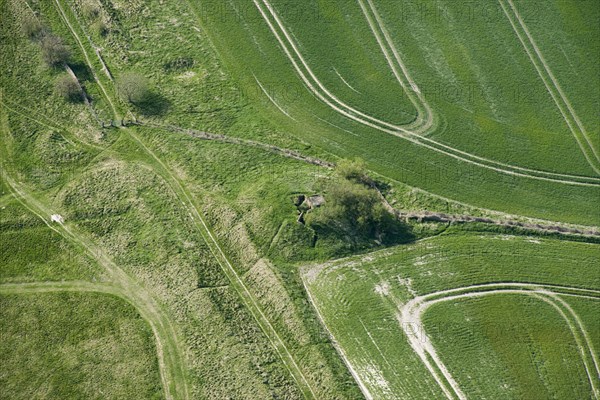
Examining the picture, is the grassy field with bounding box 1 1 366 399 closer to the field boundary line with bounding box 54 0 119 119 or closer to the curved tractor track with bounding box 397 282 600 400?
the field boundary line with bounding box 54 0 119 119

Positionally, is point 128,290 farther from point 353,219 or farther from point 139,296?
point 353,219

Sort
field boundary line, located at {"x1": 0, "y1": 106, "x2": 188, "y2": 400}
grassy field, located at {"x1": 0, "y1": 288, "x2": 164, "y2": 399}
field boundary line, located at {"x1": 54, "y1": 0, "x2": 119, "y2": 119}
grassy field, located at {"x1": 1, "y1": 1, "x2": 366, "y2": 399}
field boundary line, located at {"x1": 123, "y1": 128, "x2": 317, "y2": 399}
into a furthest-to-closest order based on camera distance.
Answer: field boundary line, located at {"x1": 54, "y1": 0, "x2": 119, "y2": 119} < field boundary line, located at {"x1": 0, "y1": 106, "x2": 188, "y2": 400} < grassy field, located at {"x1": 1, "y1": 1, "x2": 366, "y2": 399} < grassy field, located at {"x1": 0, "y1": 288, "x2": 164, "y2": 399} < field boundary line, located at {"x1": 123, "y1": 128, "x2": 317, "y2": 399}

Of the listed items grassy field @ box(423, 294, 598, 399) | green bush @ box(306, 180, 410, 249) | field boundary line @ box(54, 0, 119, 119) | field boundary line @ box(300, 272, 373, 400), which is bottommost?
grassy field @ box(423, 294, 598, 399)

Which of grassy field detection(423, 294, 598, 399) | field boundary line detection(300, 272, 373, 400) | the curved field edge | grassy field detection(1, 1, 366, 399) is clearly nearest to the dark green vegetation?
grassy field detection(1, 1, 366, 399)

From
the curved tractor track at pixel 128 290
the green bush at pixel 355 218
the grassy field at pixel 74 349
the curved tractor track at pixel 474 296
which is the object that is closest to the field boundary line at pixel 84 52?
the curved tractor track at pixel 128 290

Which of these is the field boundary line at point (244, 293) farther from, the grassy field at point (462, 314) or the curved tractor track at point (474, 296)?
the curved tractor track at point (474, 296)

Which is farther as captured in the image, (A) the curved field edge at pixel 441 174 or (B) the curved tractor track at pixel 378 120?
(B) the curved tractor track at pixel 378 120

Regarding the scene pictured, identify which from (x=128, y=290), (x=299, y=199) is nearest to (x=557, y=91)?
(x=299, y=199)

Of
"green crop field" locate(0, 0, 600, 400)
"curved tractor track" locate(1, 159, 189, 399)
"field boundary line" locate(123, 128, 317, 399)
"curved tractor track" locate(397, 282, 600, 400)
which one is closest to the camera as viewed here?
"curved tractor track" locate(397, 282, 600, 400)
